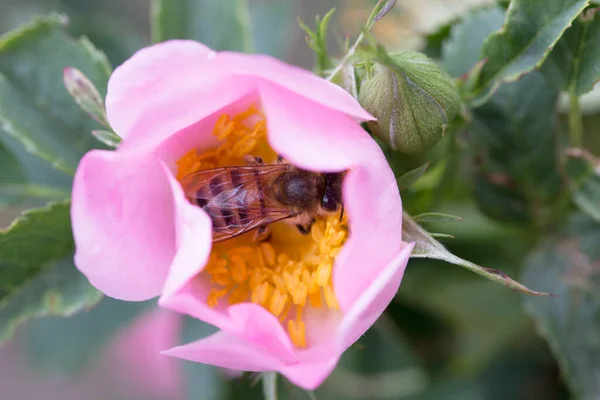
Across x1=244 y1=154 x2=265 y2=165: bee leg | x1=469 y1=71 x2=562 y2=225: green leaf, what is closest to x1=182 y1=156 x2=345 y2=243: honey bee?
x1=244 y1=154 x2=265 y2=165: bee leg

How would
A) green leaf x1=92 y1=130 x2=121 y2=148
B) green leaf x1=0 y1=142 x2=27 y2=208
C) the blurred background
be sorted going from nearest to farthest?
green leaf x1=92 y1=130 x2=121 y2=148 < green leaf x1=0 y1=142 x2=27 y2=208 < the blurred background

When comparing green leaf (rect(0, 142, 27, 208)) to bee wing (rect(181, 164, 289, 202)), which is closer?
bee wing (rect(181, 164, 289, 202))

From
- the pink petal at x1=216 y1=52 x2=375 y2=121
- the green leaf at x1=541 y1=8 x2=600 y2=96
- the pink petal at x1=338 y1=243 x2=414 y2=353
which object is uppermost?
the pink petal at x1=216 y1=52 x2=375 y2=121

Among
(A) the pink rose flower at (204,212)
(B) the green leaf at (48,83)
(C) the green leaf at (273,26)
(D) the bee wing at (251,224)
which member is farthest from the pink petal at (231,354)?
(C) the green leaf at (273,26)

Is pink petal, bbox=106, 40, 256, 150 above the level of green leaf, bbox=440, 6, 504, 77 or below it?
above

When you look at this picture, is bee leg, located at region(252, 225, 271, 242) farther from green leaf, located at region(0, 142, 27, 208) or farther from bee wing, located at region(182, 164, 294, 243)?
green leaf, located at region(0, 142, 27, 208)

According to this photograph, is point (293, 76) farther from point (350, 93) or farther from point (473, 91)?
point (473, 91)
